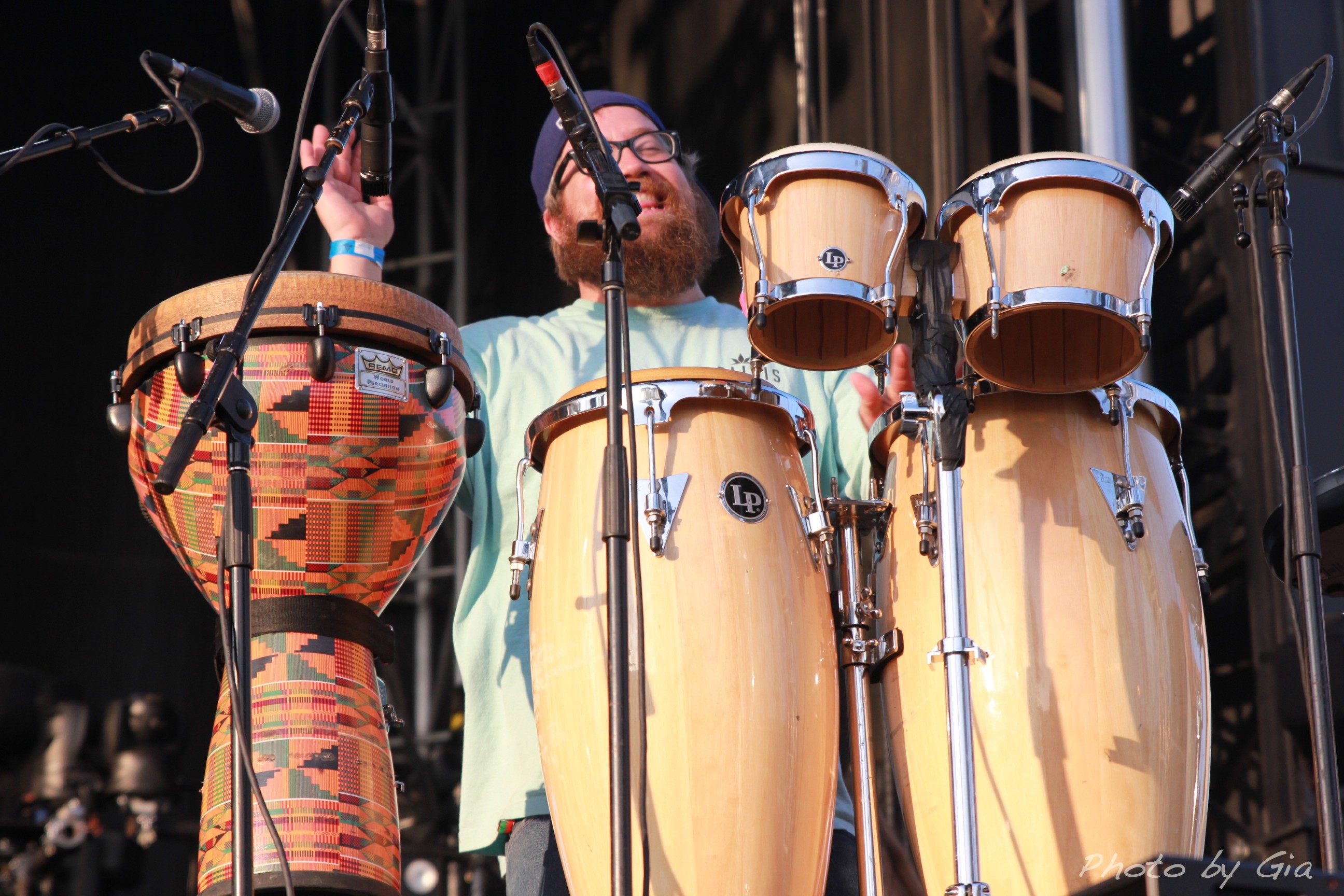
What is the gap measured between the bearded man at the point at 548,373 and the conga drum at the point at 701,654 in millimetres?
83

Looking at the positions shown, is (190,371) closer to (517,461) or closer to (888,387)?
(517,461)

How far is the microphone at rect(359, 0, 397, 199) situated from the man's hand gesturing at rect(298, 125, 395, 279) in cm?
9

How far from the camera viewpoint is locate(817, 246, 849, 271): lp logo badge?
2.12 meters

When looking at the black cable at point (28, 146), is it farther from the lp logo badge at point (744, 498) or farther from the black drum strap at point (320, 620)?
the lp logo badge at point (744, 498)

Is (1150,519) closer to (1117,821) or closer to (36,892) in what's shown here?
(1117,821)

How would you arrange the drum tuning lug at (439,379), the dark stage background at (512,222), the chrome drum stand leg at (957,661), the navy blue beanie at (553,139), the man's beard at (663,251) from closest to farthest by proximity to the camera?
the chrome drum stand leg at (957,661), the drum tuning lug at (439,379), the man's beard at (663,251), the navy blue beanie at (553,139), the dark stage background at (512,222)

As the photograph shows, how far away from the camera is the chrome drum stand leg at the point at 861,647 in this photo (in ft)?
6.93

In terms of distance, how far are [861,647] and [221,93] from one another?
1.20 m

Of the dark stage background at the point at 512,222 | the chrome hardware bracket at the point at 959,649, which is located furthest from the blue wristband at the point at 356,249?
the dark stage background at the point at 512,222

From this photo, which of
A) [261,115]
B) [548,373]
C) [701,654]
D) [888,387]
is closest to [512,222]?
[548,373]

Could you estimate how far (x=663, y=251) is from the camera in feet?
10.0

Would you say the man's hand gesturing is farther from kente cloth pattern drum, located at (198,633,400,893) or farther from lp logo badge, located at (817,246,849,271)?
lp logo badge, located at (817,246,849,271)

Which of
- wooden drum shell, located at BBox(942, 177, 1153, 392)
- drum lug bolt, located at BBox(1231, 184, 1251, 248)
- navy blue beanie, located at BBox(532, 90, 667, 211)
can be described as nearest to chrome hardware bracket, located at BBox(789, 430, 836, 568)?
wooden drum shell, located at BBox(942, 177, 1153, 392)

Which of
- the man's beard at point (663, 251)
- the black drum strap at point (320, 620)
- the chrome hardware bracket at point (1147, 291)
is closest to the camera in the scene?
the chrome hardware bracket at point (1147, 291)
